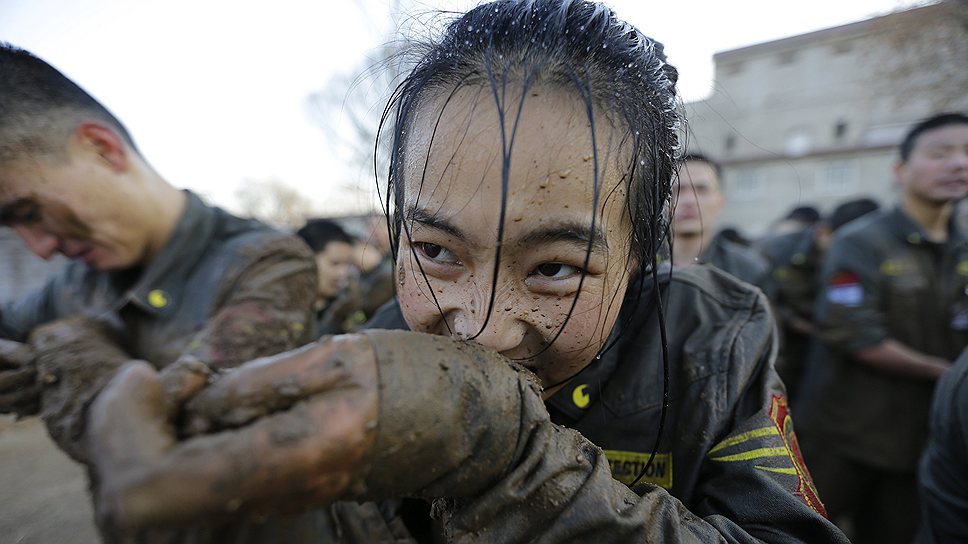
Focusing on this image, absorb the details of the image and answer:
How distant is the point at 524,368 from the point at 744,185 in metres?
25.3

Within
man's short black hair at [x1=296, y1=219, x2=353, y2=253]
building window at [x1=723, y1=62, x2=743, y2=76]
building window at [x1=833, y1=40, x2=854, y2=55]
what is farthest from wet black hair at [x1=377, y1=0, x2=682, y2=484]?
building window at [x1=723, y1=62, x2=743, y2=76]

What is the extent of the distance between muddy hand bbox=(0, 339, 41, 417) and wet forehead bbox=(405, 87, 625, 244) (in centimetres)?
136

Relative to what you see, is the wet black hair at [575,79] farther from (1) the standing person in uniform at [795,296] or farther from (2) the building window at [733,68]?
(2) the building window at [733,68]

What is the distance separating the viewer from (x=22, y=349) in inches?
59.0

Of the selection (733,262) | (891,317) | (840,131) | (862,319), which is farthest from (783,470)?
(840,131)

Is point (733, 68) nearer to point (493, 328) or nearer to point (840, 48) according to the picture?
point (840, 48)

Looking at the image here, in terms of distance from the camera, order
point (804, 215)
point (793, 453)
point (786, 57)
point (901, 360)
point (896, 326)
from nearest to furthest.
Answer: point (793, 453) < point (901, 360) < point (896, 326) < point (804, 215) < point (786, 57)

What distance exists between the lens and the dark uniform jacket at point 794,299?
4.73 m

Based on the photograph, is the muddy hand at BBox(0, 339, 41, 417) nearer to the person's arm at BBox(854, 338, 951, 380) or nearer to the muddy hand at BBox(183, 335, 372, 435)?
the muddy hand at BBox(183, 335, 372, 435)

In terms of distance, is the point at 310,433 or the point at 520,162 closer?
the point at 310,433

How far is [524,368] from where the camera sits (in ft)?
2.91

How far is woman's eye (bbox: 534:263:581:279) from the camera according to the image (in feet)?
3.31

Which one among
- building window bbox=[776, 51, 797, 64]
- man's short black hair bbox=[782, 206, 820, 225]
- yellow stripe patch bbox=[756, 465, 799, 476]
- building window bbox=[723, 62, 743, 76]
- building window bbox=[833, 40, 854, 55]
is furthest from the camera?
building window bbox=[776, 51, 797, 64]

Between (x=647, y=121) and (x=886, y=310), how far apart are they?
9.40ft
